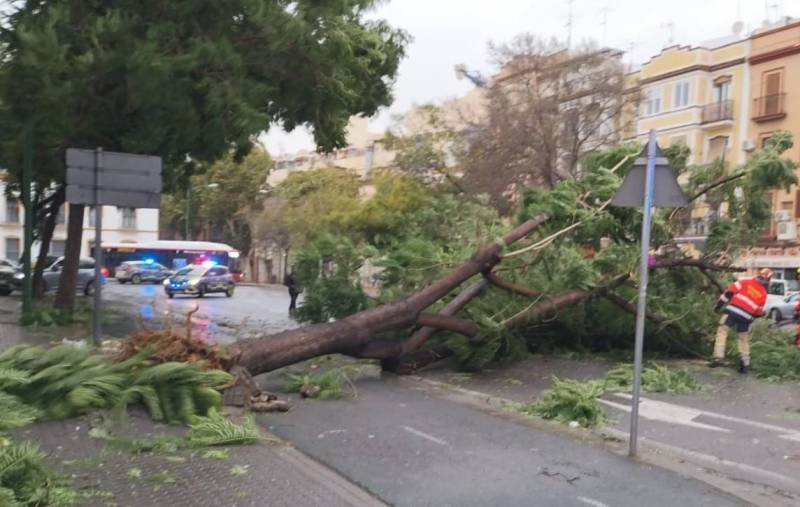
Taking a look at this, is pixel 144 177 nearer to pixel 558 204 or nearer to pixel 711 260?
pixel 558 204

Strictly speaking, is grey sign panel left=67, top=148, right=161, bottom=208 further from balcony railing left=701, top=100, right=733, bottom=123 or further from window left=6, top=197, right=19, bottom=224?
window left=6, top=197, right=19, bottom=224

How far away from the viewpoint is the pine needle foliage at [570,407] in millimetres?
7781

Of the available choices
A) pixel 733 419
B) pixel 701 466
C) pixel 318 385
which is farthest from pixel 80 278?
pixel 701 466

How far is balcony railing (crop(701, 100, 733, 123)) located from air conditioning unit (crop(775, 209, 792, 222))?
5.90 m

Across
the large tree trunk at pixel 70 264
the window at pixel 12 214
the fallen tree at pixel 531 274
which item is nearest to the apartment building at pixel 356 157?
the window at pixel 12 214

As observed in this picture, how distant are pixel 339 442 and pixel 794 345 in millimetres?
8182

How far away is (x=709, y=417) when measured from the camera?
329 inches

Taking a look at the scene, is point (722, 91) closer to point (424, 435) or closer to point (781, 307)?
point (781, 307)

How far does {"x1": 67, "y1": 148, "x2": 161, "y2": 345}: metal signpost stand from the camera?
9.69m

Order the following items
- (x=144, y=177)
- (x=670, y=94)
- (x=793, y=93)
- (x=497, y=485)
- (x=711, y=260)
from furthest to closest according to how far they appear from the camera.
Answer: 1. (x=670, y=94)
2. (x=793, y=93)
3. (x=711, y=260)
4. (x=144, y=177)
5. (x=497, y=485)

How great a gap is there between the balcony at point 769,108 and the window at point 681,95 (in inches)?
135

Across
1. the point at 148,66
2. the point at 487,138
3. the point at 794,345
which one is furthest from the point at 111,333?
the point at 487,138

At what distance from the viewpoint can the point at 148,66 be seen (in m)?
12.8

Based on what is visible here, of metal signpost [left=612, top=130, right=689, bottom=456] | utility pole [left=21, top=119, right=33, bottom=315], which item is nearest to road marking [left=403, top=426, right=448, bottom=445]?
metal signpost [left=612, top=130, right=689, bottom=456]
